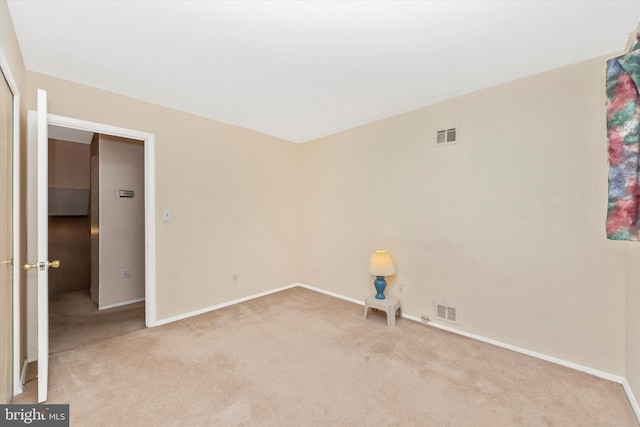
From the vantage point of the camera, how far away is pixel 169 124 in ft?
9.97

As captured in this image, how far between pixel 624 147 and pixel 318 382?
2.44 metres

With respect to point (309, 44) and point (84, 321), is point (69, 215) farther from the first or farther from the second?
point (309, 44)

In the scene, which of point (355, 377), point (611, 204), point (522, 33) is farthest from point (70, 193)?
point (611, 204)

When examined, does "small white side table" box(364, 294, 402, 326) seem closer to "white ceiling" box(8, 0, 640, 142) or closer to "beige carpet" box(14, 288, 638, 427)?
"beige carpet" box(14, 288, 638, 427)

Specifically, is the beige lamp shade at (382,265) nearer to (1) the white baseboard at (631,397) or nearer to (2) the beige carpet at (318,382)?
(2) the beige carpet at (318,382)

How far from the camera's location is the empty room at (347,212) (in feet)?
5.42

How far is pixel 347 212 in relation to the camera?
3.84 meters

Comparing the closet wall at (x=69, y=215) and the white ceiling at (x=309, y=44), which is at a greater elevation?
the white ceiling at (x=309, y=44)

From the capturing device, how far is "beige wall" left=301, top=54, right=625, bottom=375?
2068 mm

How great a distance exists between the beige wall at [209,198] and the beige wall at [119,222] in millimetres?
1174

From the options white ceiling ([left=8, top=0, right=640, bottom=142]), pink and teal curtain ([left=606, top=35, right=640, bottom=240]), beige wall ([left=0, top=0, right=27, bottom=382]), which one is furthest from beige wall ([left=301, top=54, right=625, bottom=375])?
beige wall ([left=0, top=0, right=27, bottom=382])

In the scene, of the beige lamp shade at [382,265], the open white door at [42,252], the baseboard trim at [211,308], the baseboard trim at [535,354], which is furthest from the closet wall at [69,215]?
the baseboard trim at [535,354]

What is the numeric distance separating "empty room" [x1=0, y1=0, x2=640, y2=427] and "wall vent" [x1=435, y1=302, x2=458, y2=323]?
3 cm

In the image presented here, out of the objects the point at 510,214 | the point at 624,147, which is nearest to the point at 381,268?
the point at 510,214
